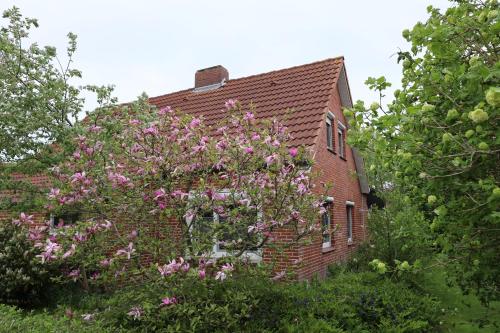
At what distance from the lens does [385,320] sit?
631cm

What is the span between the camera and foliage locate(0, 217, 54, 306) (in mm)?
8078

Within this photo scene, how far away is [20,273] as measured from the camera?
26.6ft

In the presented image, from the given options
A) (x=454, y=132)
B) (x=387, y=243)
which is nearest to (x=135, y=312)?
(x=454, y=132)

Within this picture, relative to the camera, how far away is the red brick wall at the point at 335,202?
9.64 meters

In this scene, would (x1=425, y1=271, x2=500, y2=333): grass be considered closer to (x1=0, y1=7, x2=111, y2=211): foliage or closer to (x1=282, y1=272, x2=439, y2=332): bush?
(x1=282, y1=272, x2=439, y2=332): bush

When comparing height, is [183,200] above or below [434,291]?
above

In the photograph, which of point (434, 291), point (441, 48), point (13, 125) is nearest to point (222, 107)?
point (13, 125)

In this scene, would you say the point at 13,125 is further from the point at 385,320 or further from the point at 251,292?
the point at 385,320

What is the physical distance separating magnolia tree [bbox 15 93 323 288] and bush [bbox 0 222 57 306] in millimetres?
2861

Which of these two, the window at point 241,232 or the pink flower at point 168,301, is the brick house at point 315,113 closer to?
the window at point 241,232

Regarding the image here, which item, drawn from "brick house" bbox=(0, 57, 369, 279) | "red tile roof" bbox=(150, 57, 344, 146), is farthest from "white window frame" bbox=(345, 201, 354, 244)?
"red tile roof" bbox=(150, 57, 344, 146)

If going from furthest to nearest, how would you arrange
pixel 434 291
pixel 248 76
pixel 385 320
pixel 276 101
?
pixel 248 76, pixel 276 101, pixel 434 291, pixel 385 320

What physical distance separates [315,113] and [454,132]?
732 cm

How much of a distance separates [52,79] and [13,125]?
1353 millimetres
